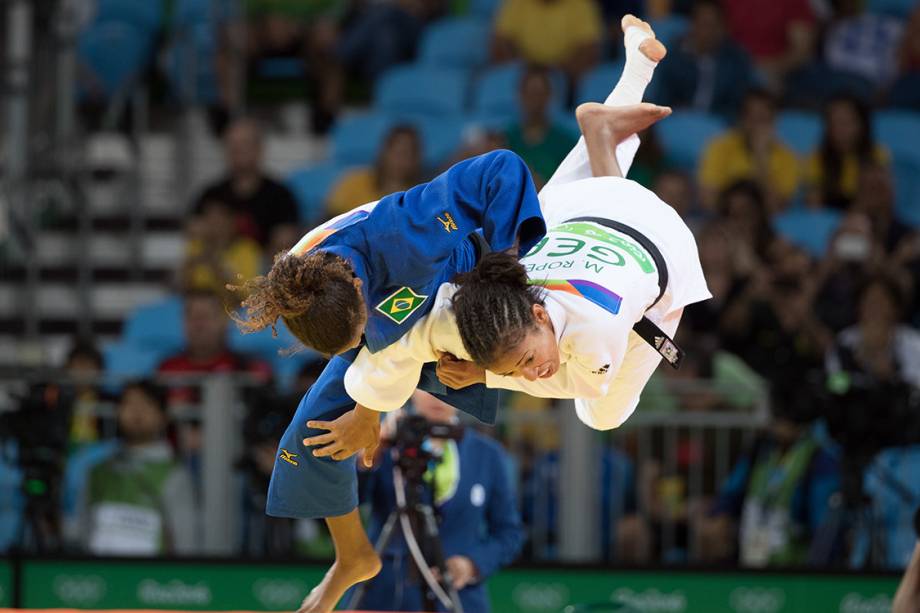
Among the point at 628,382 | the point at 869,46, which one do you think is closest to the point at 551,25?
the point at 869,46

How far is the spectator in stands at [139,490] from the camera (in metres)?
6.15

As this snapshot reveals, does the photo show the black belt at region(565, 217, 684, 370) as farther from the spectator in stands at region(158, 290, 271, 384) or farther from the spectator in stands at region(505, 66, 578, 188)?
the spectator in stands at region(505, 66, 578, 188)

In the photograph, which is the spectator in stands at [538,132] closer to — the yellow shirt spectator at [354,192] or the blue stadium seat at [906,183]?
the yellow shirt spectator at [354,192]

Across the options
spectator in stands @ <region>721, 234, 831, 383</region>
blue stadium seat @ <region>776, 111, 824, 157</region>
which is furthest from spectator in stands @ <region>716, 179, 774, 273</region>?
blue stadium seat @ <region>776, 111, 824, 157</region>

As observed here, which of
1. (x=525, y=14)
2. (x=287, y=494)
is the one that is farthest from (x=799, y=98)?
(x=287, y=494)

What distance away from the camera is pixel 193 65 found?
889 centimetres

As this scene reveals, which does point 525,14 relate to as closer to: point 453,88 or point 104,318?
point 453,88

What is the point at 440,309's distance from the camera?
3545 millimetres

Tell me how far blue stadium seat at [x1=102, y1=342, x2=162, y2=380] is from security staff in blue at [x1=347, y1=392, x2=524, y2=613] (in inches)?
87.1

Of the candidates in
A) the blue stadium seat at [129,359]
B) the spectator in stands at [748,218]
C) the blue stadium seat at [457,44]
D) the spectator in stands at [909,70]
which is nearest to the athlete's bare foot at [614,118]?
the spectator in stands at [748,218]

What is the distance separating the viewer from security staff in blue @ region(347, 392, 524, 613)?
5.06m

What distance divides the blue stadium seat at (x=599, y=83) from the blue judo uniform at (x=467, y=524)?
10.5 ft

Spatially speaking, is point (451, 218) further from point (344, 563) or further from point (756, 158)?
point (756, 158)

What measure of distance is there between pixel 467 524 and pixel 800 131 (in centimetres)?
386
